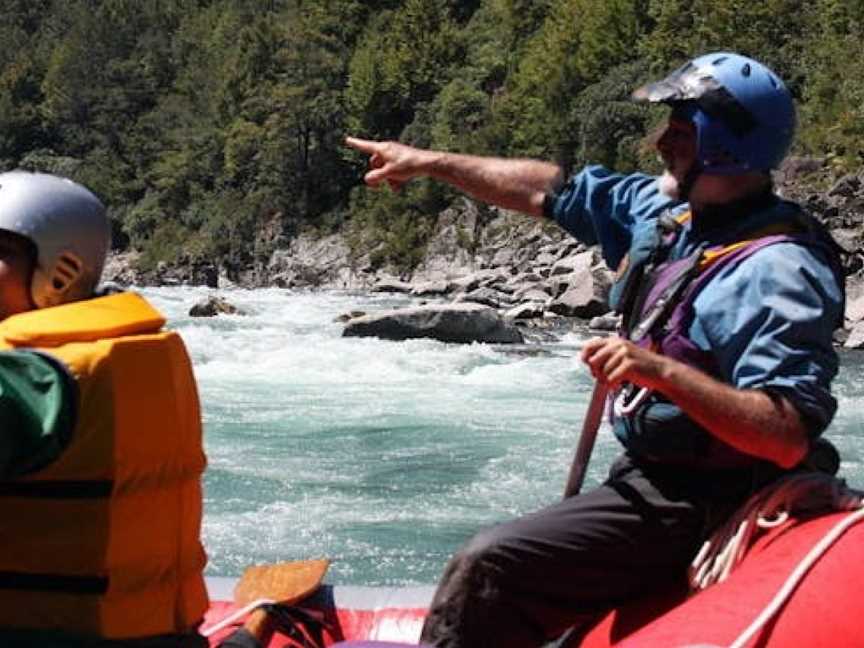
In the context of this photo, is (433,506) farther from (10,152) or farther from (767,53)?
(10,152)

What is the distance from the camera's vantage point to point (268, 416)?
1030cm

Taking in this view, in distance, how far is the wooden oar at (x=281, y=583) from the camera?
3.04m

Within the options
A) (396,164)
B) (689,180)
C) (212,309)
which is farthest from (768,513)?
(212,309)

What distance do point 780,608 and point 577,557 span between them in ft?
1.44

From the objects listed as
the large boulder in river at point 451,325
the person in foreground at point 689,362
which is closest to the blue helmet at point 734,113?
the person in foreground at point 689,362

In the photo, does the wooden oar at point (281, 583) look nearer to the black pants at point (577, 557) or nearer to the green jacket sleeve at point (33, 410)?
the black pants at point (577, 557)

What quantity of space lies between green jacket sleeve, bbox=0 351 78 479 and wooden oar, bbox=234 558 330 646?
1.34 metres

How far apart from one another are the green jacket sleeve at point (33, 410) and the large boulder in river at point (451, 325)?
1336 centimetres

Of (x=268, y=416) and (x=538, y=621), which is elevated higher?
(x=538, y=621)

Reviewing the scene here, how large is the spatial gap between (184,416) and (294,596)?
46.6 inches

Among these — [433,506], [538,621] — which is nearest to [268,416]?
[433,506]

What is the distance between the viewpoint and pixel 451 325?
597 inches

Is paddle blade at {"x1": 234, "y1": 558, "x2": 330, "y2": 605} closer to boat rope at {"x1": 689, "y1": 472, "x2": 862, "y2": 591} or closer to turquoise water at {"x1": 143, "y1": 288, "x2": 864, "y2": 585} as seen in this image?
boat rope at {"x1": 689, "y1": 472, "x2": 862, "y2": 591}

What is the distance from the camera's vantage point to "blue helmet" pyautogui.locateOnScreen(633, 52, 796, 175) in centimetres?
237
